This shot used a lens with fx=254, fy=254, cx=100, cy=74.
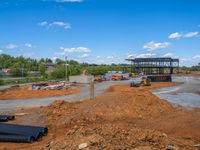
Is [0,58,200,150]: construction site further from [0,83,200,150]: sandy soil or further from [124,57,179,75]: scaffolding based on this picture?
[124,57,179,75]: scaffolding

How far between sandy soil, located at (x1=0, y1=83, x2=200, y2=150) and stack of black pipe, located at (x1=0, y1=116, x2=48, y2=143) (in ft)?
1.02

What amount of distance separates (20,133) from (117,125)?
15.3ft

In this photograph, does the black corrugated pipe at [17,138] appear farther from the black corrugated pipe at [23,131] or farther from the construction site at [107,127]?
the black corrugated pipe at [23,131]

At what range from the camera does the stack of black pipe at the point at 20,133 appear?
36.3 feet

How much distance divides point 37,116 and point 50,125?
10.0ft

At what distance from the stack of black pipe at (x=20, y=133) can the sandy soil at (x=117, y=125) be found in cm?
31

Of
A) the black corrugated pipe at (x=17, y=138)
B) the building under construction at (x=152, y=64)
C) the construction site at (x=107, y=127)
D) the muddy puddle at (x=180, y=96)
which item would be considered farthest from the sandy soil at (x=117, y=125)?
the building under construction at (x=152, y=64)

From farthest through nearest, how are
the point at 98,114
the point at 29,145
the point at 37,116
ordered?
1. the point at 37,116
2. the point at 98,114
3. the point at 29,145

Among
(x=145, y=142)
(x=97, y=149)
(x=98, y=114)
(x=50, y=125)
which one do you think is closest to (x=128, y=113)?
(x=98, y=114)

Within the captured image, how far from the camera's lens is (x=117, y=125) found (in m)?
12.8

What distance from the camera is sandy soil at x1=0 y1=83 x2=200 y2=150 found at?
898 centimetres

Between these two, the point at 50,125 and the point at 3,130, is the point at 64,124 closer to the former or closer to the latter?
the point at 50,125

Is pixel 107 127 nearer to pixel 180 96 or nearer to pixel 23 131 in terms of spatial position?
pixel 23 131

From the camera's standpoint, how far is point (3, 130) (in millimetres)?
11656
